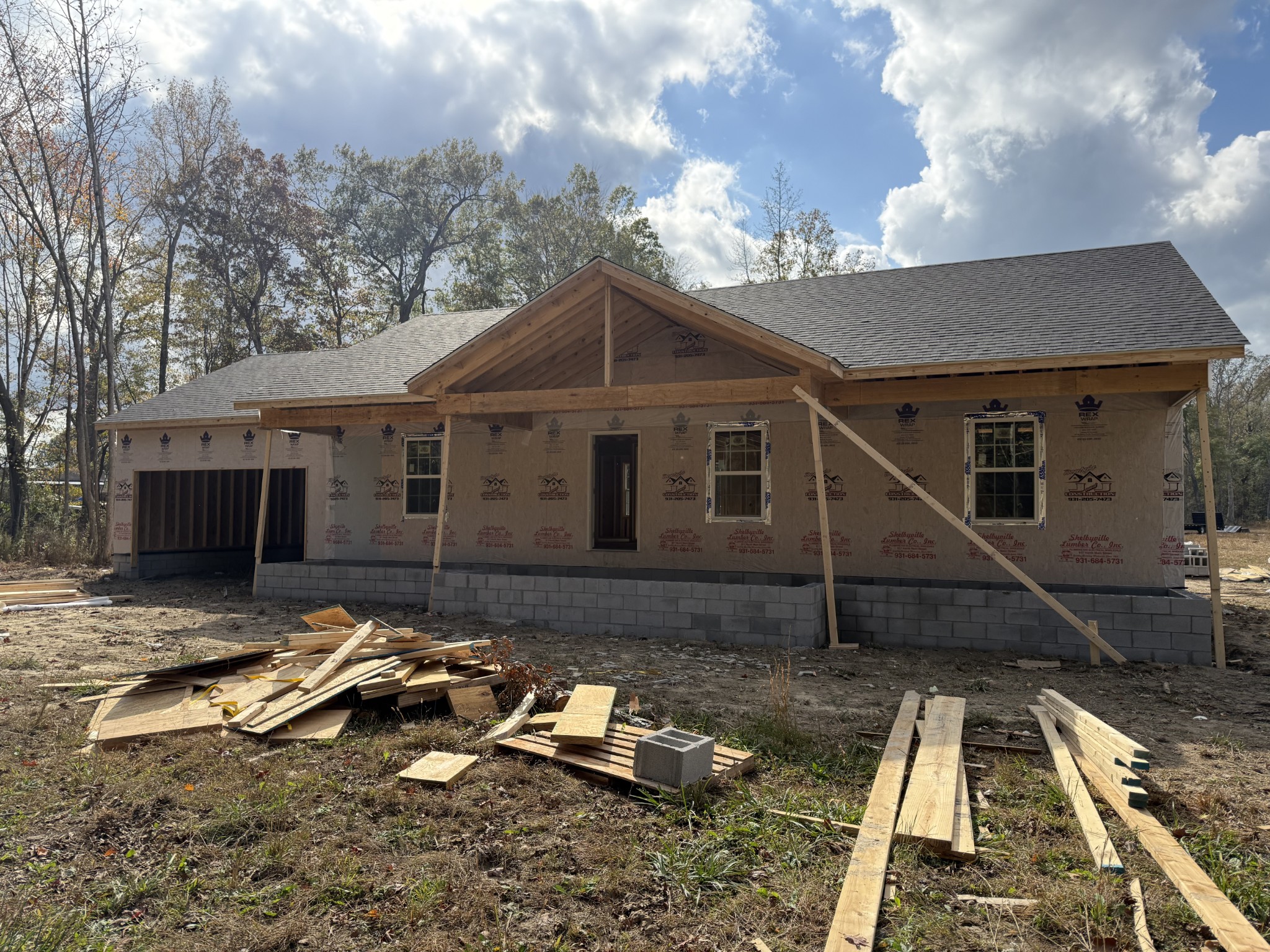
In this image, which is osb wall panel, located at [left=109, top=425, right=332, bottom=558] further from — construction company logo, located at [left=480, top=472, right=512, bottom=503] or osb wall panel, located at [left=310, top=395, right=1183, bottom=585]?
construction company logo, located at [left=480, top=472, right=512, bottom=503]

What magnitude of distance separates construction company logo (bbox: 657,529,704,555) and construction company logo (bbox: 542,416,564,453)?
2140 mm

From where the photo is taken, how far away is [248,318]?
30.0 m

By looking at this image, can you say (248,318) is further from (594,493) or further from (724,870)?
(724,870)

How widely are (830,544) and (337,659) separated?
259 inches

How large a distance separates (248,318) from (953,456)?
2745cm

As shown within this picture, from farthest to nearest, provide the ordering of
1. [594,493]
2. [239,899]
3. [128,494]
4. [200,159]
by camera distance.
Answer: [200,159], [128,494], [594,493], [239,899]

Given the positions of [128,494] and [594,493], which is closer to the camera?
[594,493]

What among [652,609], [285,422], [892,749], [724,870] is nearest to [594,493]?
[652,609]

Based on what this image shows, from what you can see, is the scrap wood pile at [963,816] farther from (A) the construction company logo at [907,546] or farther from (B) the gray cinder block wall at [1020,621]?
(A) the construction company logo at [907,546]

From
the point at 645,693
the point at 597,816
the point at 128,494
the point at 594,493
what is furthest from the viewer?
the point at 128,494

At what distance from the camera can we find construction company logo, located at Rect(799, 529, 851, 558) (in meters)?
10.9

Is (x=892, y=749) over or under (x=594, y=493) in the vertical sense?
under

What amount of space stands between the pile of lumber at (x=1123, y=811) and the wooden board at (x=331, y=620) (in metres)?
6.39

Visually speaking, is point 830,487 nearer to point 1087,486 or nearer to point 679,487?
point 679,487
